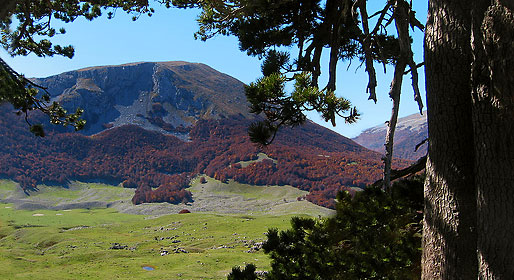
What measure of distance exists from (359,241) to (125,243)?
8823 cm

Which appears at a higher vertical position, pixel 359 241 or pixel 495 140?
pixel 495 140

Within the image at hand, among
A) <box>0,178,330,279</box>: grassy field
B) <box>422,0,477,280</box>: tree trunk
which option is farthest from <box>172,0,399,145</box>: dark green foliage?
<box>0,178,330,279</box>: grassy field

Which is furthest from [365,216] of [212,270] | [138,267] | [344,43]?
[138,267]

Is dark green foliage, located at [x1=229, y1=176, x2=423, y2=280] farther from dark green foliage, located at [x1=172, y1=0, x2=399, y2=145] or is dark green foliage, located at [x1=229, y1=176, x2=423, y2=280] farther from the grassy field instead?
the grassy field

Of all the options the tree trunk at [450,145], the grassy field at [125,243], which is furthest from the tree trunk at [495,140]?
the grassy field at [125,243]

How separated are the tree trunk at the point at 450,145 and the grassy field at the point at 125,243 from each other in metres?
44.0

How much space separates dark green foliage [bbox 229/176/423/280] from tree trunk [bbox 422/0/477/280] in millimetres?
1149

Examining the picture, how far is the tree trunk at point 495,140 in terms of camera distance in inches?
137

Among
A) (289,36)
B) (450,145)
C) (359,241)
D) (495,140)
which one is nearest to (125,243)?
(289,36)

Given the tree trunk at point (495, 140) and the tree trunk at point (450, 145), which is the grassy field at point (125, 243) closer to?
the tree trunk at point (450, 145)

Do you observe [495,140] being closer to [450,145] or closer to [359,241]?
[450,145]

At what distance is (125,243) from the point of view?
85.3 metres

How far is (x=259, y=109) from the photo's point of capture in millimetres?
5574

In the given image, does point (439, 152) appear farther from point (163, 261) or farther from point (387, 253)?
point (163, 261)
